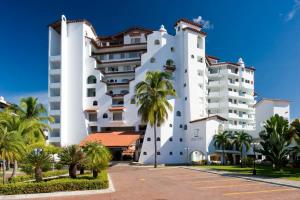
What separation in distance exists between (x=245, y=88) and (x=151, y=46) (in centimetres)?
3472

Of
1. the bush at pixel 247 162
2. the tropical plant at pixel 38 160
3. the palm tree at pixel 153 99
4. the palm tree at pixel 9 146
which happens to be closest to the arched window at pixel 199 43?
the palm tree at pixel 153 99

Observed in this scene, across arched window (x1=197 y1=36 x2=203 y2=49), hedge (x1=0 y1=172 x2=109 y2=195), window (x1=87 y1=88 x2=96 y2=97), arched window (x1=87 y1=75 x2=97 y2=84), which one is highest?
arched window (x1=197 y1=36 x2=203 y2=49)

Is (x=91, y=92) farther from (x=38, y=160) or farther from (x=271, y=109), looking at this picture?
(x=38, y=160)

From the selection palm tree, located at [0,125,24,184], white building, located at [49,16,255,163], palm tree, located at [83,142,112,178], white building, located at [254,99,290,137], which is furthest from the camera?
white building, located at [49,16,255,163]

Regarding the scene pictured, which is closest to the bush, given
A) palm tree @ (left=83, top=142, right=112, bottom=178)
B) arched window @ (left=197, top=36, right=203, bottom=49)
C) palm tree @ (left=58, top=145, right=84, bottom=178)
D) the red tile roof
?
the red tile roof

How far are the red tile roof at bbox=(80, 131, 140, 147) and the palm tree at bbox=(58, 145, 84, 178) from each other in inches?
1405

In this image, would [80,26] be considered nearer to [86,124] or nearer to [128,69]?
[128,69]

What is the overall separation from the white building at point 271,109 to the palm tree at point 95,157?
2080 inches

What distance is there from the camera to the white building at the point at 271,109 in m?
76.2

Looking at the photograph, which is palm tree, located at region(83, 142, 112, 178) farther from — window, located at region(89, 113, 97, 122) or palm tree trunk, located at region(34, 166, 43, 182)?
window, located at region(89, 113, 97, 122)

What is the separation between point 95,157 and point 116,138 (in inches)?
1615

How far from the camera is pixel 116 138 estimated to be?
7300 centimetres

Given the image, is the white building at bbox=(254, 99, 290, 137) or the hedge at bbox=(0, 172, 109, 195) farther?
the white building at bbox=(254, 99, 290, 137)

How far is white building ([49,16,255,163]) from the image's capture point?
76625 millimetres
